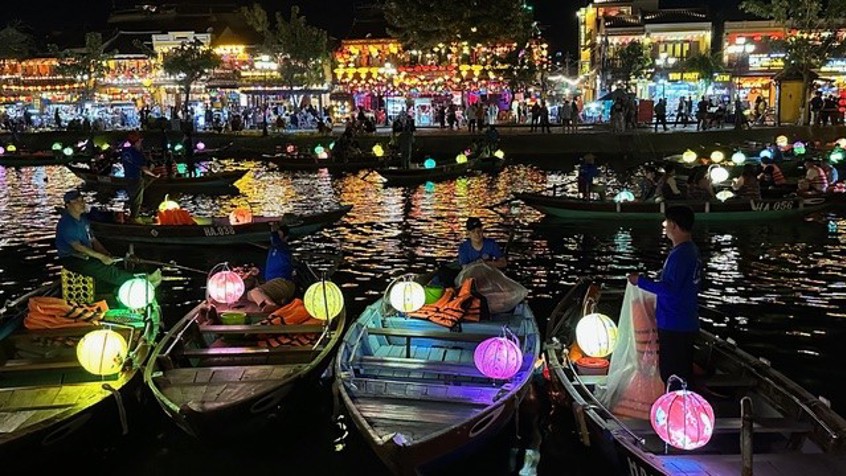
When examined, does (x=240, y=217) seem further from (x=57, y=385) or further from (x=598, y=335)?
(x=598, y=335)

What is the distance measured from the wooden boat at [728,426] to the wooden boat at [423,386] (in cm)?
68

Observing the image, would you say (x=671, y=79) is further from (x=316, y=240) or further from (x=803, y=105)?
(x=316, y=240)

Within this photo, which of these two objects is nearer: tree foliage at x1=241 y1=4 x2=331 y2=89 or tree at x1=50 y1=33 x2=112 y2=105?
tree foliage at x1=241 y1=4 x2=331 y2=89

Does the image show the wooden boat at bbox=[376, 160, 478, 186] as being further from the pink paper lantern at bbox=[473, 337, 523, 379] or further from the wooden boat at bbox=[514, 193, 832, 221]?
the pink paper lantern at bbox=[473, 337, 523, 379]

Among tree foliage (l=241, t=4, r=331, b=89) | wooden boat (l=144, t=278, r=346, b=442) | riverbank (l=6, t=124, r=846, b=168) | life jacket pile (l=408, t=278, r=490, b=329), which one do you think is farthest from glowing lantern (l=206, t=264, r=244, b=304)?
tree foliage (l=241, t=4, r=331, b=89)

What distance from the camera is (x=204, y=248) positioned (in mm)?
17953

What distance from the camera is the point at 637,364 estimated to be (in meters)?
7.01

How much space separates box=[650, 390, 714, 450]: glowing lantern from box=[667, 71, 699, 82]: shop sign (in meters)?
48.2

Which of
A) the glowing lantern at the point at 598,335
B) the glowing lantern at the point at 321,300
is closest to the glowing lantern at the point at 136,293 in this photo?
the glowing lantern at the point at 321,300

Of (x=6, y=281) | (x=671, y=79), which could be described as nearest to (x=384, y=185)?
(x=6, y=281)

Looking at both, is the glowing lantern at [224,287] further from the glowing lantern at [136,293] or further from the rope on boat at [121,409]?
the rope on boat at [121,409]

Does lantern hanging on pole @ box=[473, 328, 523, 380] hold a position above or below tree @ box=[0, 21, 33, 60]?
below

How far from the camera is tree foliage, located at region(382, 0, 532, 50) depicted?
42719mm

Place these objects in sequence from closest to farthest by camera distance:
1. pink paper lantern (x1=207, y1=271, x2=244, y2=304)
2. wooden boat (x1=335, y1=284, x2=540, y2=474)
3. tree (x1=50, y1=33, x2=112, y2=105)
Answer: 1. wooden boat (x1=335, y1=284, x2=540, y2=474)
2. pink paper lantern (x1=207, y1=271, x2=244, y2=304)
3. tree (x1=50, y1=33, x2=112, y2=105)
